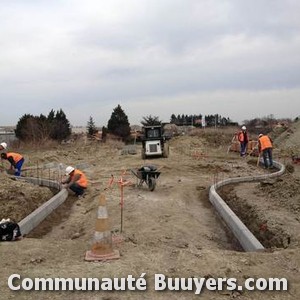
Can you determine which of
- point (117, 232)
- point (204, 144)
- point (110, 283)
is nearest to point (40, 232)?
point (117, 232)

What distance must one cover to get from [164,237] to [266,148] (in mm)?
12403

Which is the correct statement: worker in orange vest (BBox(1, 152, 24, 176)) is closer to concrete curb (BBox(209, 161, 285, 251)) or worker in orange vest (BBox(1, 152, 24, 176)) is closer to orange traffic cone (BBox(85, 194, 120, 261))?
concrete curb (BBox(209, 161, 285, 251))

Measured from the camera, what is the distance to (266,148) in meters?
19.2

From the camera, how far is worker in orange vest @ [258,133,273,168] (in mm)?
19047

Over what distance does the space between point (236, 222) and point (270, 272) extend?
11.2 feet

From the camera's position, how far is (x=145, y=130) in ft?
78.0

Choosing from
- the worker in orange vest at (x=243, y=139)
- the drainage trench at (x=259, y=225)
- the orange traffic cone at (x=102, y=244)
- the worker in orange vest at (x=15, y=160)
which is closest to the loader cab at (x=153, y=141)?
the worker in orange vest at (x=243, y=139)

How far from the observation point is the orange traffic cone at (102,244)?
18.8ft

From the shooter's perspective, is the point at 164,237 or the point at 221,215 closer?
the point at 164,237

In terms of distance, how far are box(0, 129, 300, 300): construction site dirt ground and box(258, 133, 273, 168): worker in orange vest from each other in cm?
165

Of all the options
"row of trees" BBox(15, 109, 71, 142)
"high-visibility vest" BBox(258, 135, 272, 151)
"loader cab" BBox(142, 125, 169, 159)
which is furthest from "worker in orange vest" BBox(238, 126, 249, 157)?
"row of trees" BBox(15, 109, 71, 142)

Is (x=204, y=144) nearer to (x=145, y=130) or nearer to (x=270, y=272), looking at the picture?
(x=145, y=130)

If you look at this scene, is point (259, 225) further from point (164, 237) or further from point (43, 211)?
point (43, 211)

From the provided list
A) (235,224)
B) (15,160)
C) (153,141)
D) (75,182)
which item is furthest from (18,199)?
(153,141)
